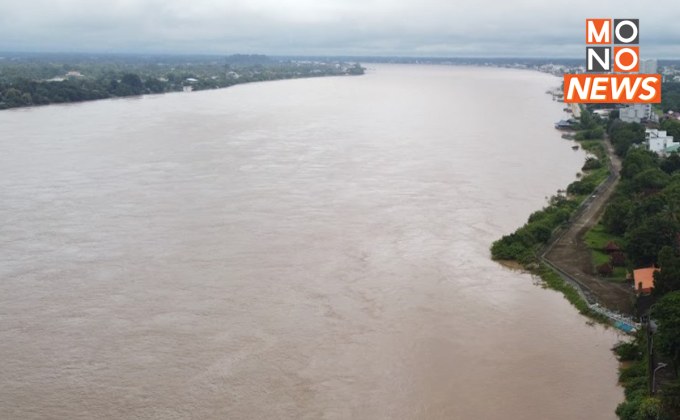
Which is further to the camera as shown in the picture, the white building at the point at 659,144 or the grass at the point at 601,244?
the white building at the point at 659,144

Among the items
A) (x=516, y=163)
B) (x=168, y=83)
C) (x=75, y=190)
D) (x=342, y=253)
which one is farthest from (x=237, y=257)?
(x=168, y=83)

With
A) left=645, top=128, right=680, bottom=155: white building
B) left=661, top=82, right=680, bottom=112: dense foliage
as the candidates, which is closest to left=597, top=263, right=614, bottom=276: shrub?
left=645, top=128, right=680, bottom=155: white building

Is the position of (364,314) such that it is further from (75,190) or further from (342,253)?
(75,190)

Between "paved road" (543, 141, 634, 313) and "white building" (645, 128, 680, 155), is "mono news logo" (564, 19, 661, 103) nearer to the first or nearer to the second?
"paved road" (543, 141, 634, 313)

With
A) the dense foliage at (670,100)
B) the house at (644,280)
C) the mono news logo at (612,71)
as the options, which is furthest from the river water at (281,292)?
the dense foliage at (670,100)

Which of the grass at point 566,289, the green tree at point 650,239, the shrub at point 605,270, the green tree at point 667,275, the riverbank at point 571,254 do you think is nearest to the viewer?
the green tree at point 667,275

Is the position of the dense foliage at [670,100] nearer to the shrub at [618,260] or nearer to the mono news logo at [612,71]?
the shrub at [618,260]
